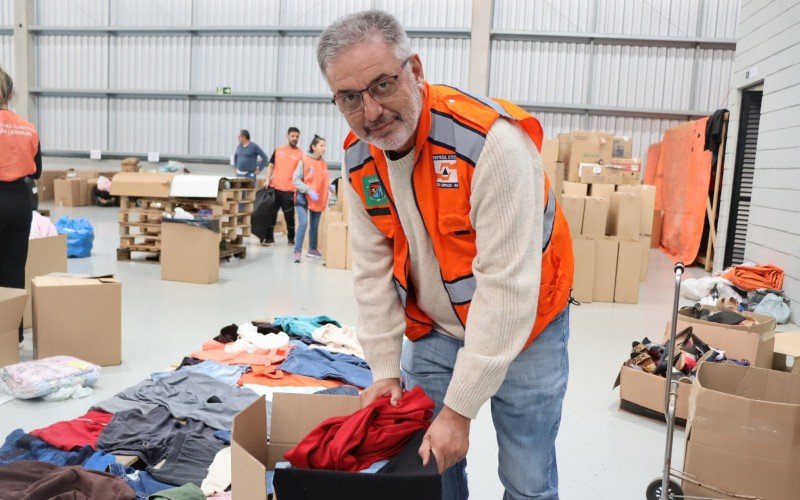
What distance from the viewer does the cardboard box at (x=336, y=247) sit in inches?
295

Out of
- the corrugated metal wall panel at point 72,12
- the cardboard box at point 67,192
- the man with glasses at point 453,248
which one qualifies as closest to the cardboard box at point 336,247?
the man with glasses at point 453,248

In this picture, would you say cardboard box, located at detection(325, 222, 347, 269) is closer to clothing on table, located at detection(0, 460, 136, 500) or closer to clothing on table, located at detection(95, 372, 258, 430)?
clothing on table, located at detection(95, 372, 258, 430)

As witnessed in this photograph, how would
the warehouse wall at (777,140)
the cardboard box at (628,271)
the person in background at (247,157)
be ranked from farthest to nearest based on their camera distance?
the person in background at (247,157) → the cardboard box at (628,271) → the warehouse wall at (777,140)

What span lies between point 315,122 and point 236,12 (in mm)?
2627

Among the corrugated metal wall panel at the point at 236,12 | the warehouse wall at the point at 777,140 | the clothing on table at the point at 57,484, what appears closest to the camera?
the clothing on table at the point at 57,484

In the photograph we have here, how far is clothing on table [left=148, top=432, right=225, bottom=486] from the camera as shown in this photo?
8.08 feet

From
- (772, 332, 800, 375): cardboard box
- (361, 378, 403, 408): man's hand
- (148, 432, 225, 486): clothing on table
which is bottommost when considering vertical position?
(148, 432, 225, 486): clothing on table

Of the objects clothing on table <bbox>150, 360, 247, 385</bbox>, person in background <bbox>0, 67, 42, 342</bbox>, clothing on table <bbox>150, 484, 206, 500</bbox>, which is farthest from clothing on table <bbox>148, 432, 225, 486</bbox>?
person in background <bbox>0, 67, 42, 342</bbox>

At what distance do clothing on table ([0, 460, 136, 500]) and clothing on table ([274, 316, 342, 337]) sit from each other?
211 centimetres

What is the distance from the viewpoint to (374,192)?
1469mm

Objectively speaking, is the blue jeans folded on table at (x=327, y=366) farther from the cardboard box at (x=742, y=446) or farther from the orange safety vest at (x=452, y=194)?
the orange safety vest at (x=452, y=194)

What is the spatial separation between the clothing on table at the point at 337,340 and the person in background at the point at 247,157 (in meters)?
6.43

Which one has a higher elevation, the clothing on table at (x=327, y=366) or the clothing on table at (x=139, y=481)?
the clothing on table at (x=327, y=366)

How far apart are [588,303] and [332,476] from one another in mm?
5404
